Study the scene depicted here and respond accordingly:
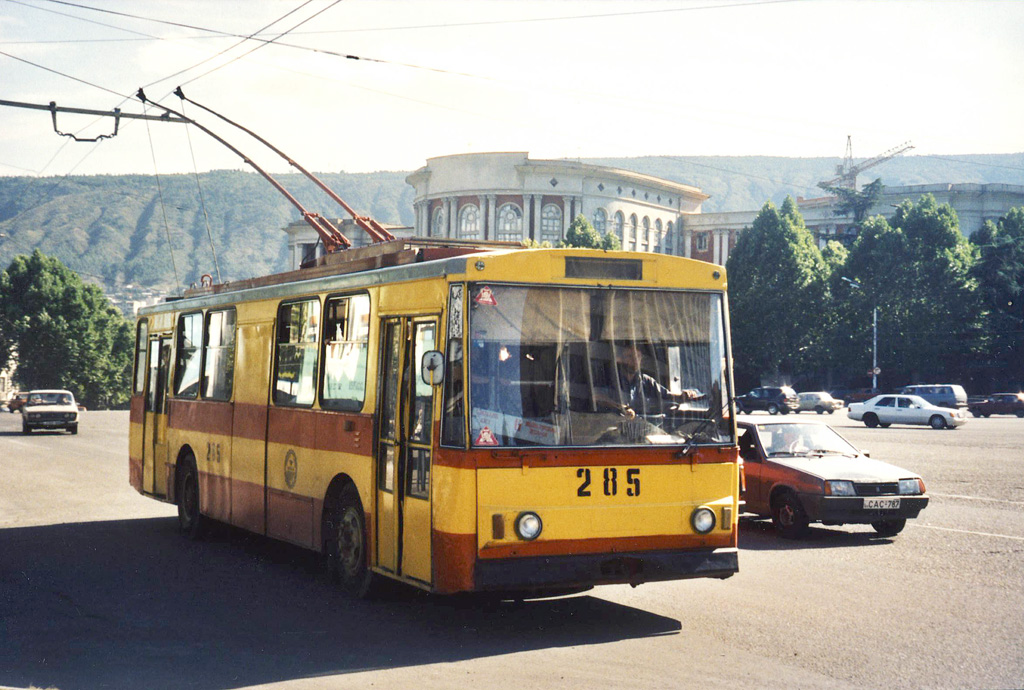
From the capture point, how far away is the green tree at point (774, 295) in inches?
2950

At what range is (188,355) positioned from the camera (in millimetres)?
14523

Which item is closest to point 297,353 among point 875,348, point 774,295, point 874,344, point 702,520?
point 702,520

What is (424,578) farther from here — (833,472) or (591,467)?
(833,472)

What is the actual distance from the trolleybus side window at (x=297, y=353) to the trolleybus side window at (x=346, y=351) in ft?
0.97

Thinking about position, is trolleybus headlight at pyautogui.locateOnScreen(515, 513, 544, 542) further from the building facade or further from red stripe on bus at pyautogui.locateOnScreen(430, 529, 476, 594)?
the building facade

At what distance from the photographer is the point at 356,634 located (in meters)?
8.27

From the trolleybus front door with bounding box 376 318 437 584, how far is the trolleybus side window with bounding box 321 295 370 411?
0.42 m

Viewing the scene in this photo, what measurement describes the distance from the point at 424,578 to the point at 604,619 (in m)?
1.47

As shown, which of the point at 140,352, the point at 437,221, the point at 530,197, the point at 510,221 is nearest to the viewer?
the point at 140,352

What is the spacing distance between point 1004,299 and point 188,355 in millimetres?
67347

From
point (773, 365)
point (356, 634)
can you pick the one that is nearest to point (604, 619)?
point (356, 634)

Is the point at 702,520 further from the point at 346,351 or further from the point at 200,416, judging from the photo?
the point at 200,416

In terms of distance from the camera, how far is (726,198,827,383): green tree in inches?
2950

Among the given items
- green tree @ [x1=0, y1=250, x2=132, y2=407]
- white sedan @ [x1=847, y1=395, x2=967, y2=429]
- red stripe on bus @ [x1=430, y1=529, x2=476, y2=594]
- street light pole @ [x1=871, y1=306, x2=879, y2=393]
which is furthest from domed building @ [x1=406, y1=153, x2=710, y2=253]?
red stripe on bus @ [x1=430, y1=529, x2=476, y2=594]
